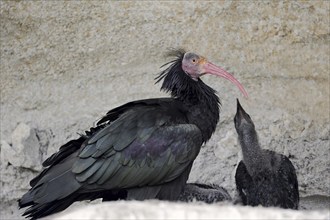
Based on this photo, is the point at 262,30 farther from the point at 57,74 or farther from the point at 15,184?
the point at 15,184

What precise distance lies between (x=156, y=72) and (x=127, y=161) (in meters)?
0.93

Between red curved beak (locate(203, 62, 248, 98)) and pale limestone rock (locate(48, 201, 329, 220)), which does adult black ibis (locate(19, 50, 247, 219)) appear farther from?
pale limestone rock (locate(48, 201, 329, 220))

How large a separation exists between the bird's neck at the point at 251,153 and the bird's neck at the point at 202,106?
137 millimetres

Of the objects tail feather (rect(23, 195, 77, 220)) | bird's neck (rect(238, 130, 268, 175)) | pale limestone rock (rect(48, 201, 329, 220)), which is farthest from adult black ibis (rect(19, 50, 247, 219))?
pale limestone rock (rect(48, 201, 329, 220))

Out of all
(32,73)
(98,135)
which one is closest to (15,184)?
(32,73)

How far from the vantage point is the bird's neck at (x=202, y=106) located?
11.9ft

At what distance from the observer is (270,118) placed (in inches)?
169

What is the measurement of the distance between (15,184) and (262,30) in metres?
1.23

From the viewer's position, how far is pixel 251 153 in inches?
145

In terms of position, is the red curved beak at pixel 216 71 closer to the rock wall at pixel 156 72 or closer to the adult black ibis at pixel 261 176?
the adult black ibis at pixel 261 176

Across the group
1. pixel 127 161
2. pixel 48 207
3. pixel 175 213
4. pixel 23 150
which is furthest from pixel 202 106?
pixel 175 213

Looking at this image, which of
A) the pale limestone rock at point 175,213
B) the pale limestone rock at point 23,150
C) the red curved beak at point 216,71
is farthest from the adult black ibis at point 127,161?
the pale limestone rock at point 175,213

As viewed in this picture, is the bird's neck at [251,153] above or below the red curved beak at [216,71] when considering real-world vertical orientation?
below

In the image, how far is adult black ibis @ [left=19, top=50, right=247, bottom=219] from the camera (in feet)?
11.3
